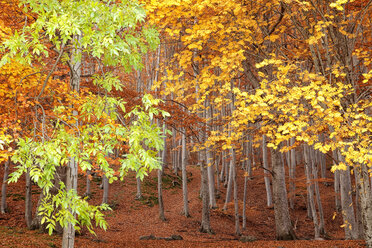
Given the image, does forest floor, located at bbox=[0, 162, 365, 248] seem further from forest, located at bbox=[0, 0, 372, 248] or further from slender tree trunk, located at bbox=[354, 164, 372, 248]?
slender tree trunk, located at bbox=[354, 164, 372, 248]

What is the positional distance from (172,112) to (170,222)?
21.5 feet

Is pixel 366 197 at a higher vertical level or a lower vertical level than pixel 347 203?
higher

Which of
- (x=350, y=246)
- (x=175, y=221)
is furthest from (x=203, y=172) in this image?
(x=350, y=246)

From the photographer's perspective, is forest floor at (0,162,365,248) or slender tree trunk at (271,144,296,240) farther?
slender tree trunk at (271,144,296,240)

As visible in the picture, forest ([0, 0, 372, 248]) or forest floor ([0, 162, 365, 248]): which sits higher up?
forest ([0, 0, 372, 248])

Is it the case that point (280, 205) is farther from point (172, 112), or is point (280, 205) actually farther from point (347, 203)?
point (172, 112)

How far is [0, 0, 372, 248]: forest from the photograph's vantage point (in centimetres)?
425

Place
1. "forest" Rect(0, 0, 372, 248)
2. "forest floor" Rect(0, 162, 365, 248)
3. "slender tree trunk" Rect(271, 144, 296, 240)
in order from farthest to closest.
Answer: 1. "slender tree trunk" Rect(271, 144, 296, 240)
2. "forest floor" Rect(0, 162, 365, 248)
3. "forest" Rect(0, 0, 372, 248)

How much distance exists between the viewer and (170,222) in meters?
15.3

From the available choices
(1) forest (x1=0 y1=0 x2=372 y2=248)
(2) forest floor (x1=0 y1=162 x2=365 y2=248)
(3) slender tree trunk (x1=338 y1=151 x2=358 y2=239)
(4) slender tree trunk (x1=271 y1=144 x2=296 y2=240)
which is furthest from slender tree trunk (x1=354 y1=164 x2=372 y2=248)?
(3) slender tree trunk (x1=338 y1=151 x2=358 y2=239)

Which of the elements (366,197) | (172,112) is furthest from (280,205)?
(172,112)

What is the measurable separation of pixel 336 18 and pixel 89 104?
22.6 feet

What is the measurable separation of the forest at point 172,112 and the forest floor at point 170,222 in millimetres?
114

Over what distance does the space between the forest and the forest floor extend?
0.37 feet
